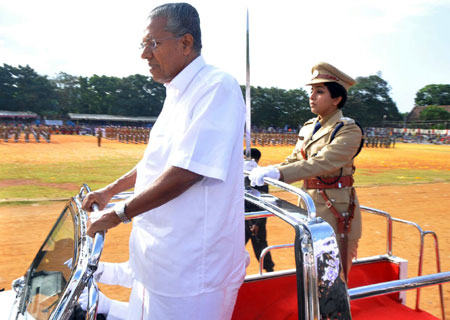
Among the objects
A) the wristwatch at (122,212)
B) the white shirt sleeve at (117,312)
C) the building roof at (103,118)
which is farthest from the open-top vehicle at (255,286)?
the building roof at (103,118)

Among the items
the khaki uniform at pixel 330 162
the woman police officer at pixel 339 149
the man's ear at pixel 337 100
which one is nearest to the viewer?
the khaki uniform at pixel 330 162

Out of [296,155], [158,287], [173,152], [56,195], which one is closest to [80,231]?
[158,287]

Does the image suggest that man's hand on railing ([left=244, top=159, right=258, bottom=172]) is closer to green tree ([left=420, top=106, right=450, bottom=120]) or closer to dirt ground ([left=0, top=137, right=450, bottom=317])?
dirt ground ([left=0, top=137, right=450, bottom=317])

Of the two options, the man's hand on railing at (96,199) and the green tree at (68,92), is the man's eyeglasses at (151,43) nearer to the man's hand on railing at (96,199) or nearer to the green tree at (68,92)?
the man's hand on railing at (96,199)

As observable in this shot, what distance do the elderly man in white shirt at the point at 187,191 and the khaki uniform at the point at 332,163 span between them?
37.6 inches

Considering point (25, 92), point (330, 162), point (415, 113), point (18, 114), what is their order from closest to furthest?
point (330, 162), point (18, 114), point (25, 92), point (415, 113)

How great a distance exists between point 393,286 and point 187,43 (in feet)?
3.75

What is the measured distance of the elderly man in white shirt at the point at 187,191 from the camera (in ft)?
3.74

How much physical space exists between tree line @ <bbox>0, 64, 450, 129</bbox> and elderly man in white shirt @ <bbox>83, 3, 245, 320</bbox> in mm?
52261

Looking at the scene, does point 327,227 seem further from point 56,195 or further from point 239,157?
point 56,195

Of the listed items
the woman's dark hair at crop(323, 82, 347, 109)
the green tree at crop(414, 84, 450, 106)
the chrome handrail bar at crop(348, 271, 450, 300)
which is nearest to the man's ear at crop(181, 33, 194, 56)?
the chrome handrail bar at crop(348, 271, 450, 300)

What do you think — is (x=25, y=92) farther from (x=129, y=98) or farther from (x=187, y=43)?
(x=187, y=43)

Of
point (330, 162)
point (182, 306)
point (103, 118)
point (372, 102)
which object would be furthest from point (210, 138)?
point (372, 102)

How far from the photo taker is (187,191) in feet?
3.89
